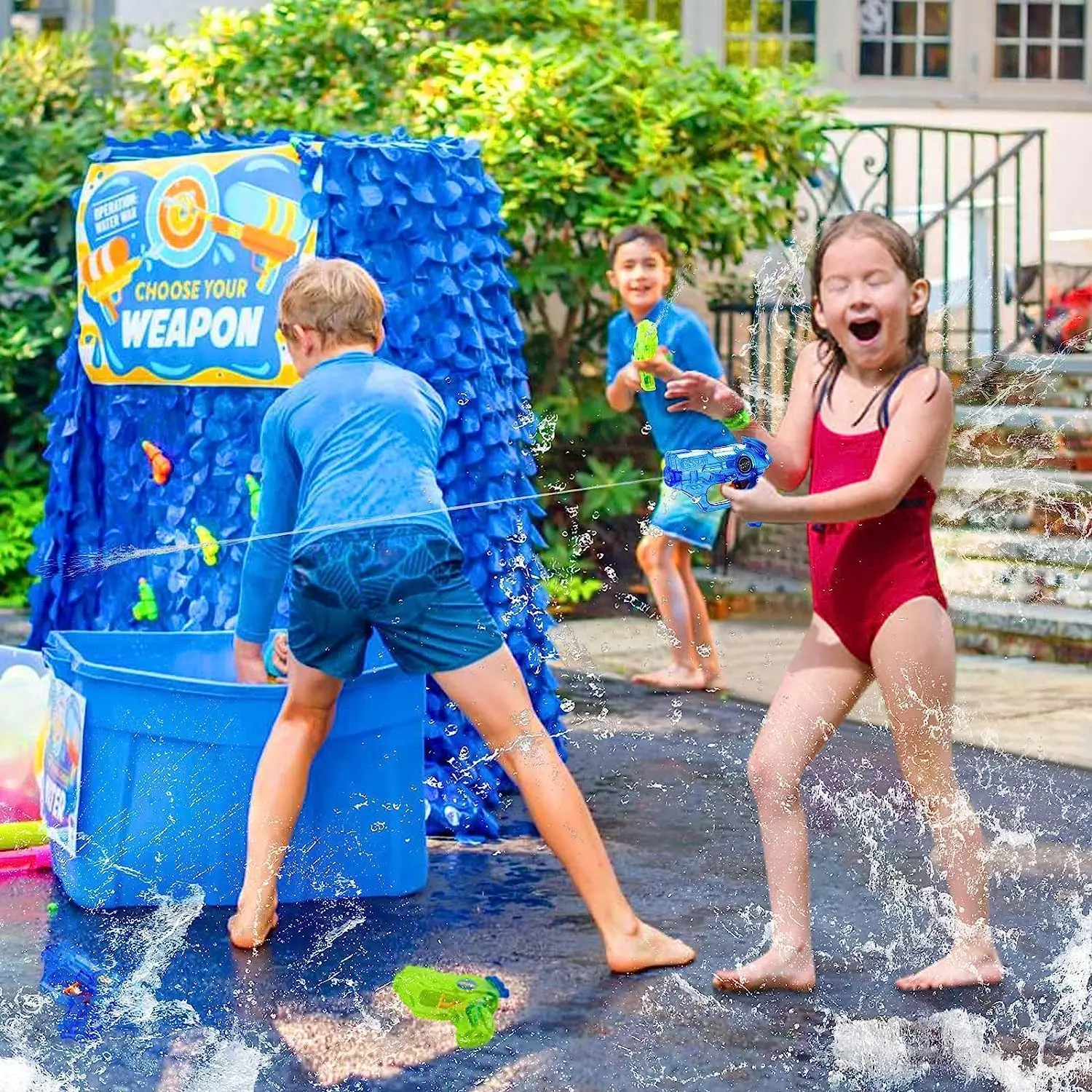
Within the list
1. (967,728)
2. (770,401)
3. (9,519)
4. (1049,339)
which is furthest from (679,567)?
(1049,339)

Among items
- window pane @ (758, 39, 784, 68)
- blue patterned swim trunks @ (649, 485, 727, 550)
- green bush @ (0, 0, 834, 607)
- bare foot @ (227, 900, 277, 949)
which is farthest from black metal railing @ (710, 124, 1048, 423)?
bare foot @ (227, 900, 277, 949)

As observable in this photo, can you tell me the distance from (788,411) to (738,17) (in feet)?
30.4

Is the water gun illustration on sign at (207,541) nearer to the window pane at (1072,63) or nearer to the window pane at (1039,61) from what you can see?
the window pane at (1039,61)

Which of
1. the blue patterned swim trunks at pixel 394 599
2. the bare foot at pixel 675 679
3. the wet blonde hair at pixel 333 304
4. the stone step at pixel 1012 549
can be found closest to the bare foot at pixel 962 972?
the blue patterned swim trunks at pixel 394 599

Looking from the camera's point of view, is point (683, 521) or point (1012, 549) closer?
point (683, 521)

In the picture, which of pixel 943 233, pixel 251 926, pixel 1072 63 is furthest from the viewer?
pixel 1072 63

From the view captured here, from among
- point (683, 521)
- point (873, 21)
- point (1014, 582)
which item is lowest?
point (1014, 582)

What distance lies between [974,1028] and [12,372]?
6258 mm

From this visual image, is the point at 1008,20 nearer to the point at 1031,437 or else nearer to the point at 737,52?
the point at 737,52

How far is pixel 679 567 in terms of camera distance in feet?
22.0

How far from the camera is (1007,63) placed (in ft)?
42.4

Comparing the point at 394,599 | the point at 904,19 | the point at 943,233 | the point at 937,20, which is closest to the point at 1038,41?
the point at 937,20

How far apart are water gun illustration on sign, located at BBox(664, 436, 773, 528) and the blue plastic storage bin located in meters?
1.05

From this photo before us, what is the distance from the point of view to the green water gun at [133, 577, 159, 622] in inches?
220
